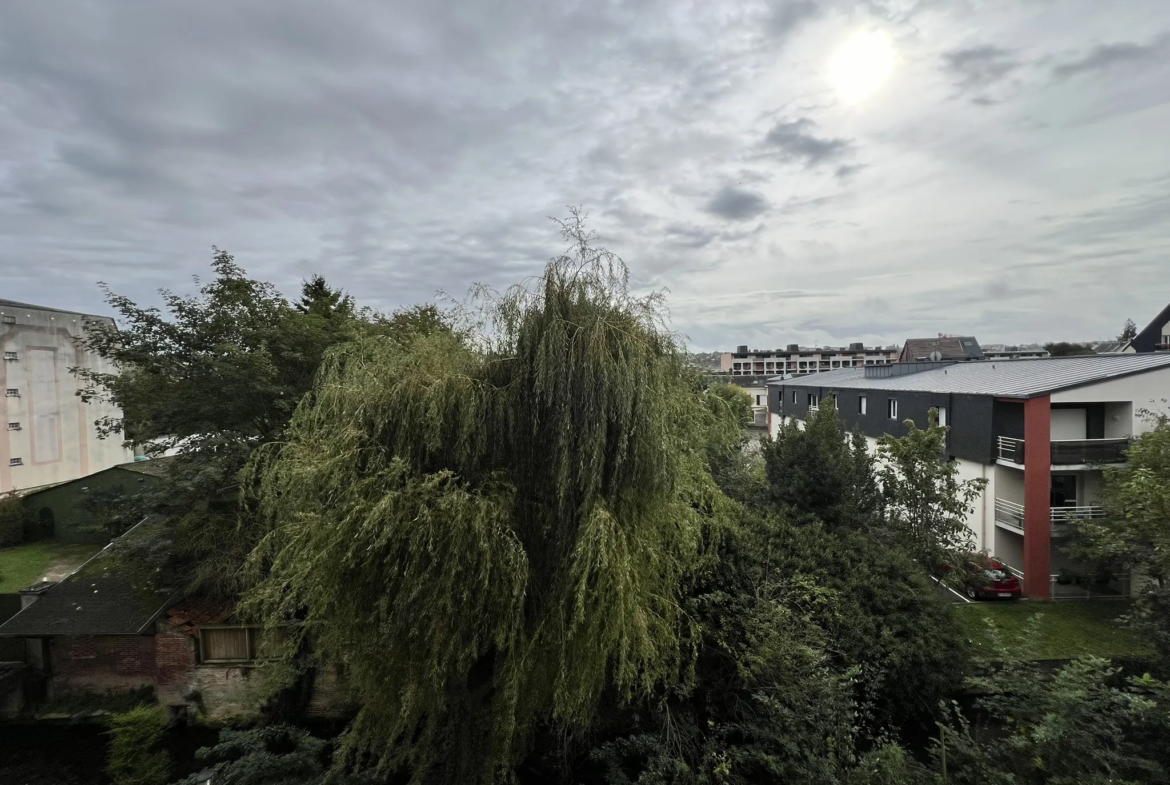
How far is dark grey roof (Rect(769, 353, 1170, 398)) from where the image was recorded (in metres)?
14.5

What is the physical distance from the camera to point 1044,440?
14.1 metres

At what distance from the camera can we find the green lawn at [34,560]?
14425mm

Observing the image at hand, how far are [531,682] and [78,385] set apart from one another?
27.1 meters

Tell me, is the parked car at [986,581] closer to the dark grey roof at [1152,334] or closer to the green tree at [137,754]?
the green tree at [137,754]

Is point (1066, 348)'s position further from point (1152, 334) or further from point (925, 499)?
point (925, 499)

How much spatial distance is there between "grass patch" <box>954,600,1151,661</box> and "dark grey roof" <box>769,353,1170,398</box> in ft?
18.8

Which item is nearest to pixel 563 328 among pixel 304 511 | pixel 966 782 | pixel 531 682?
pixel 304 511

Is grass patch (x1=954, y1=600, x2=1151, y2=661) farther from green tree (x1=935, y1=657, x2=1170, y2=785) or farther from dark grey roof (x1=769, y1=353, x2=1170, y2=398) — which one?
dark grey roof (x1=769, y1=353, x2=1170, y2=398)

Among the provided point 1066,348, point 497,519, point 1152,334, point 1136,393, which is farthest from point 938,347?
point 497,519

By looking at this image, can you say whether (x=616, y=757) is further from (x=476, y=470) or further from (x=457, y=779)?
(x=476, y=470)

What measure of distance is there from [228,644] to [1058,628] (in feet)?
63.0

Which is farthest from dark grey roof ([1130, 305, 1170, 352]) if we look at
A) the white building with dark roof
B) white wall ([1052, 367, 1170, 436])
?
white wall ([1052, 367, 1170, 436])

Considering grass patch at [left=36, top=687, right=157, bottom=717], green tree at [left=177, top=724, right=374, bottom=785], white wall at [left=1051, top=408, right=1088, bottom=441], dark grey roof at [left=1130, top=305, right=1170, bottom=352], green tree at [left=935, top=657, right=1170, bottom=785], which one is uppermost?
dark grey roof at [left=1130, top=305, right=1170, bottom=352]

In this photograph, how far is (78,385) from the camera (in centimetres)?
2241
